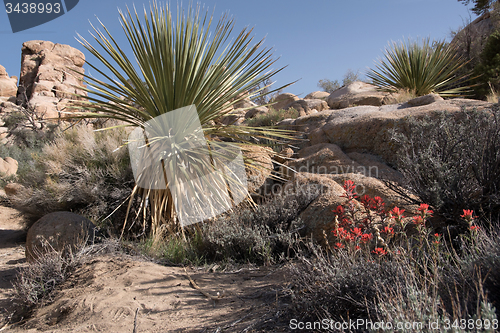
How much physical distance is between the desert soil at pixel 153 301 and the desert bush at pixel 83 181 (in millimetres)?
Answer: 1245

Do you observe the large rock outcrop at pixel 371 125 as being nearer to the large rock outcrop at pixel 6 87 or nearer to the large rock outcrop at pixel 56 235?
the large rock outcrop at pixel 56 235

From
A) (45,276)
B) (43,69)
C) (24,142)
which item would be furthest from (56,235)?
(43,69)

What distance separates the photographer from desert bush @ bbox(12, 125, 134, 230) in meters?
4.38

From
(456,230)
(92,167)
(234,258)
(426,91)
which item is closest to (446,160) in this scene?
(456,230)

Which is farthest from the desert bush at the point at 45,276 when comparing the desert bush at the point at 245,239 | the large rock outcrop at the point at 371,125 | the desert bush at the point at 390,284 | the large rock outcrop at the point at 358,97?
the large rock outcrop at the point at 358,97

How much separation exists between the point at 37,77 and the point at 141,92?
2689 cm

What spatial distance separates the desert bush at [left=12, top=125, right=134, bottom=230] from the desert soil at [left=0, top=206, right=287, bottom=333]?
1.24 m

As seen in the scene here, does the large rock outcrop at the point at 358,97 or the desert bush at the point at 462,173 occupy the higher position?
the large rock outcrop at the point at 358,97

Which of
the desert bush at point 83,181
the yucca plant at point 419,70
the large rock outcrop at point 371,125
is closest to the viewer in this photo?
the desert bush at point 83,181

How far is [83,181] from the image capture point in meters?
4.44

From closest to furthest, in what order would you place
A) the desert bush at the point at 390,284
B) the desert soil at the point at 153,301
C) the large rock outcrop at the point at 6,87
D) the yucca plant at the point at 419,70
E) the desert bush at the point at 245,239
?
the desert bush at the point at 390,284 → the desert soil at the point at 153,301 → the desert bush at the point at 245,239 → the yucca plant at the point at 419,70 → the large rock outcrop at the point at 6,87

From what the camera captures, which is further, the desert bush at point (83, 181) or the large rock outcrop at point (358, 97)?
the large rock outcrop at point (358, 97)

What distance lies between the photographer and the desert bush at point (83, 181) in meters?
4.38

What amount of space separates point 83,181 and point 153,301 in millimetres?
2722
